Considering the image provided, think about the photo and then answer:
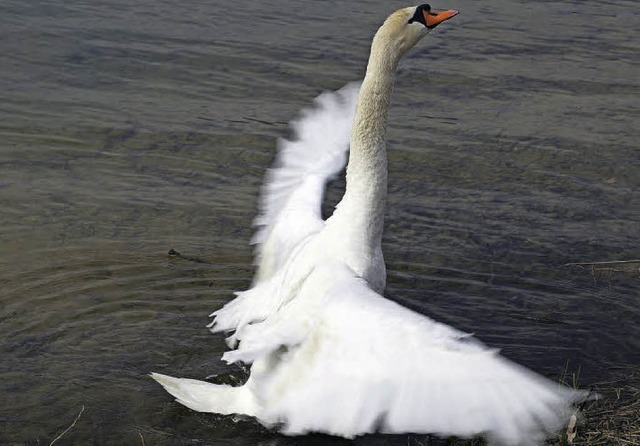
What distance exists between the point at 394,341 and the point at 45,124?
663 cm

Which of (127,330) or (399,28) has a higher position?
(399,28)

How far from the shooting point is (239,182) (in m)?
9.19

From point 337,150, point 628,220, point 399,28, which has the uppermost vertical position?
point 399,28

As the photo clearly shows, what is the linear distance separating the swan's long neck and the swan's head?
42 mm

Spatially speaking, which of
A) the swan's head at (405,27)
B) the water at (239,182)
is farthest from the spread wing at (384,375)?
the swan's head at (405,27)

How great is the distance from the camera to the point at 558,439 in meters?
5.18

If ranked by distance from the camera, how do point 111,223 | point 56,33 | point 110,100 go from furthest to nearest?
point 56,33 < point 110,100 < point 111,223

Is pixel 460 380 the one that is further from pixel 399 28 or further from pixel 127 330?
pixel 127 330

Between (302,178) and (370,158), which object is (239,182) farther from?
(370,158)

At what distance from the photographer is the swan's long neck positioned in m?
5.74

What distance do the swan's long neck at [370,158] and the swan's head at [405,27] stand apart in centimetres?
4

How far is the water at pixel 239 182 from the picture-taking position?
659 centimetres

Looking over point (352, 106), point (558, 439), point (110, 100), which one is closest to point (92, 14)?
point (110, 100)

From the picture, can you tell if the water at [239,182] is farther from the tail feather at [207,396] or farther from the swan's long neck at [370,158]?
the swan's long neck at [370,158]
